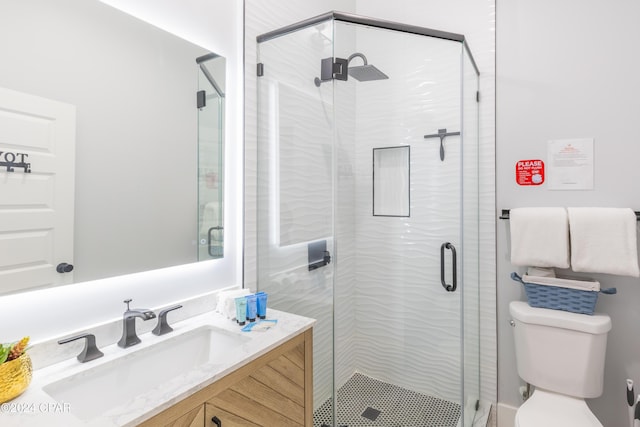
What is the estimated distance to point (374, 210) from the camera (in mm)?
2049

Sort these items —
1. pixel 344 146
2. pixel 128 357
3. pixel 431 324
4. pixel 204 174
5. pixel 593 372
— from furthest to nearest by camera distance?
pixel 431 324
pixel 344 146
pixel 593 372
pixel 204 174
pixel 128 357

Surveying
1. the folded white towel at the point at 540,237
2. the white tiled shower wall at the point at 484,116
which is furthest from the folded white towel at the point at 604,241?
the white tiled shower wall at the point at 484,116

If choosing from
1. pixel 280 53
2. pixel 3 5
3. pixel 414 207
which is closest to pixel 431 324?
pixel 414 207

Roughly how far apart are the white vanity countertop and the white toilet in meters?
1.21

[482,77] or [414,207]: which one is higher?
[482,77]

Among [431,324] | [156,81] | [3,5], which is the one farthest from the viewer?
[431,324]

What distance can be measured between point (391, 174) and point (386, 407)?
139cm

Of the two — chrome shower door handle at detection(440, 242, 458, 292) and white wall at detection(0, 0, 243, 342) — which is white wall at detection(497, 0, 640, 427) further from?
white wall at detection(0, 0, 243, 342)

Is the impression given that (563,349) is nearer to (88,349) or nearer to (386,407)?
(386,407)

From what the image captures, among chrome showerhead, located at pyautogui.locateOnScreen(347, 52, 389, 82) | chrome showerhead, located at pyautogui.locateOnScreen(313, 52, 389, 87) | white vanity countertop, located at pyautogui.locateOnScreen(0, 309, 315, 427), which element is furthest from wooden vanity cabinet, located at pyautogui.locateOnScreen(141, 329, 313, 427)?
chrome showerhead, located at pyautogui.locateOnScreen(347, 52, 389, 82)

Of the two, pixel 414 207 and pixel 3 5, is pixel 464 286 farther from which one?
pixel 3 5

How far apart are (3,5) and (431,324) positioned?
227 cm

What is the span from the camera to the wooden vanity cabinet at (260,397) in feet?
2.89

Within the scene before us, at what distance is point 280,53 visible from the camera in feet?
5.50
